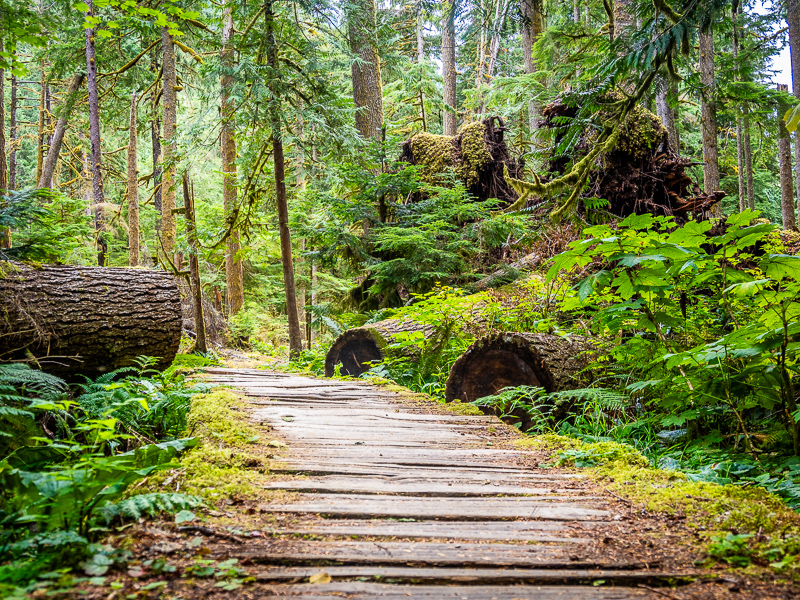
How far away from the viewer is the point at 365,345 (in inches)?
303

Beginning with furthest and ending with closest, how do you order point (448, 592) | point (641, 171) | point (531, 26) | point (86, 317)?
1. point (531, 26)
2. point (641, 171)
3. point (86, 317)
4. point (448, 592)

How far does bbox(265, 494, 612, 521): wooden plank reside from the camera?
2242mm

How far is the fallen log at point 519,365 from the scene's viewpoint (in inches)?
189

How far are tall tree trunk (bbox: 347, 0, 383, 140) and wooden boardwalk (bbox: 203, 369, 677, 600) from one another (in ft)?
34.3

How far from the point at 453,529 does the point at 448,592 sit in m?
0.49

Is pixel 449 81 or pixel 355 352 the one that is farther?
pixel 449 81

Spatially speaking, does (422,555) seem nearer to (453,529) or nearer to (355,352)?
(453,529)

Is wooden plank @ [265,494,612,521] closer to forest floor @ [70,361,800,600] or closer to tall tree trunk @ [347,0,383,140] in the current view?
forest floor @ [70,361,800,600]

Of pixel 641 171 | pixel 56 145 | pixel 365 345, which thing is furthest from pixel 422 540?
pixel 56 145

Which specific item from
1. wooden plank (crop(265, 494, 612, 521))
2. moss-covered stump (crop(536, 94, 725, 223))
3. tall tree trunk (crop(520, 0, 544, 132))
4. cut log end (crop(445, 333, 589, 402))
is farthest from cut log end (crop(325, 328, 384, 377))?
tall tree trunk (crop(520, 0, 544, 132))

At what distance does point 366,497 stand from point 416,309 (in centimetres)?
455

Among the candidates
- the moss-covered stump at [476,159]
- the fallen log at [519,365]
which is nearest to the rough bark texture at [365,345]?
the fallen log at [519,365]

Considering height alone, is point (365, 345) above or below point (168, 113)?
below

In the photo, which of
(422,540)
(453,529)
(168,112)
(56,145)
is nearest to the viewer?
(422,540)
